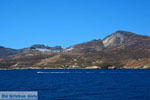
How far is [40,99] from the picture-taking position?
60438 mm

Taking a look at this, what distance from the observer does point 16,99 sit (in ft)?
175

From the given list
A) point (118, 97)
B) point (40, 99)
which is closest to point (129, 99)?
point (118, 97)

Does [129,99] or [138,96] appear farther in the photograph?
[138,96]

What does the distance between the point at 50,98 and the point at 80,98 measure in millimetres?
7047

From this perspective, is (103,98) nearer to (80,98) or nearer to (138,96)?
(80,98)

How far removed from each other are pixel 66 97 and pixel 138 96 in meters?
17.8

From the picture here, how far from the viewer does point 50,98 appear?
62.3 m

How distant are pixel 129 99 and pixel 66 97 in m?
14.8

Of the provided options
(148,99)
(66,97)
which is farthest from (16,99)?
(148,99)

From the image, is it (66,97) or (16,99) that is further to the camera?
(66,97)

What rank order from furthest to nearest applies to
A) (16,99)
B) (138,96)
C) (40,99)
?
(138,96)
(40,99)
(16,99)

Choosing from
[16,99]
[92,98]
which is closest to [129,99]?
[92,98]

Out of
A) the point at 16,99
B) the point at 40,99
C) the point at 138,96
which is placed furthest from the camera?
the point at 138,96

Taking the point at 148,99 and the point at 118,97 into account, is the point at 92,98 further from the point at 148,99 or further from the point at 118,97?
the point at 148,99
